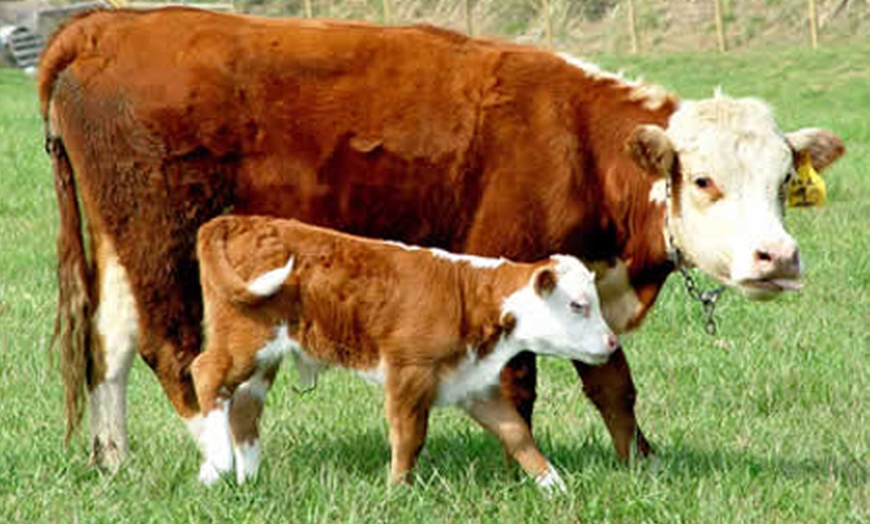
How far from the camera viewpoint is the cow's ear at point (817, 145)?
667 cm

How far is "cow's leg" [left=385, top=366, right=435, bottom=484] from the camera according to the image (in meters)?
5.89

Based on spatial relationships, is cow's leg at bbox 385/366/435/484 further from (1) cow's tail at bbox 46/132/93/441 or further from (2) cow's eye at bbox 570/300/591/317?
(1) cow's tail at bbox 46/132/93/441

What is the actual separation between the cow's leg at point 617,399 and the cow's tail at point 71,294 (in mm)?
2050

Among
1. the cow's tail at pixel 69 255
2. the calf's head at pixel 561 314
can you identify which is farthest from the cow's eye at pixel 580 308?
the cow's tail at pixel 69 255

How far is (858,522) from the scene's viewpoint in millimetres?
5523

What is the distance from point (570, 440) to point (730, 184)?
151 centimetres

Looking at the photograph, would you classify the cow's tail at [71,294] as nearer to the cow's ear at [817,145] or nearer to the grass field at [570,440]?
the grass field at [570,440]

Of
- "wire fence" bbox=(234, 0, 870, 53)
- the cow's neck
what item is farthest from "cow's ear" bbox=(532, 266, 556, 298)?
"wire fence" bbox=(234, 0, 870, 53)

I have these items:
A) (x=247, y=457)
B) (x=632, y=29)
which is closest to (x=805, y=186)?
(x=247, y=457)

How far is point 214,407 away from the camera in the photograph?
6.19 m

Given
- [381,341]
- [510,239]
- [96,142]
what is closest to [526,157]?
[510,239]

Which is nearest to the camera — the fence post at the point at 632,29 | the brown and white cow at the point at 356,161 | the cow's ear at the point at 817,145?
the brown and white cow at the point at 356,161

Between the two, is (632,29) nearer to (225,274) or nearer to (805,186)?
(805,186)

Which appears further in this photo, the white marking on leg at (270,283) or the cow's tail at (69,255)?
the cow's tail at (69,255)
